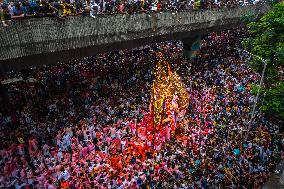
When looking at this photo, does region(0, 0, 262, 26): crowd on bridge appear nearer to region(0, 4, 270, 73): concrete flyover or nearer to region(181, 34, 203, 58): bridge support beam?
region(0, 4, 270, 73): concrete flyover

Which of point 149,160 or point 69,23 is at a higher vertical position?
point 69,23

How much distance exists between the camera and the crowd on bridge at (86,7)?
1544 cm

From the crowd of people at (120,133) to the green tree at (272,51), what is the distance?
5.47 feet

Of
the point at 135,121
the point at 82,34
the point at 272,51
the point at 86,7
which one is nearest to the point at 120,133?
the point at 135,121

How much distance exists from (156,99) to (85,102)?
4.77 m

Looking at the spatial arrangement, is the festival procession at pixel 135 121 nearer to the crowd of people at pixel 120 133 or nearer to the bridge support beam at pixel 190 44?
the crowd of people at pixel 120 133

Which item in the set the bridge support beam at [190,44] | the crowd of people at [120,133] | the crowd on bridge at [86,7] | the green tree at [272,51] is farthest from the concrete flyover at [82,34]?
the green tree at [272,51]

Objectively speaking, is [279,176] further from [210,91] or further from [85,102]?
[85,102]

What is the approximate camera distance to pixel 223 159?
55.1ft

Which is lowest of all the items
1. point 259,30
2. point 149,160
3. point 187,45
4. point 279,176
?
point 279,176

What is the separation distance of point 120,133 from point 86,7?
7.11 meters

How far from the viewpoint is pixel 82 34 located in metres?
17.6

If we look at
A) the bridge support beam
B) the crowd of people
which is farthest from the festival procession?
the bridge support beam

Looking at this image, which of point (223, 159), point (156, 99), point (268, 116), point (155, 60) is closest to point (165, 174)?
point (223, 159)
